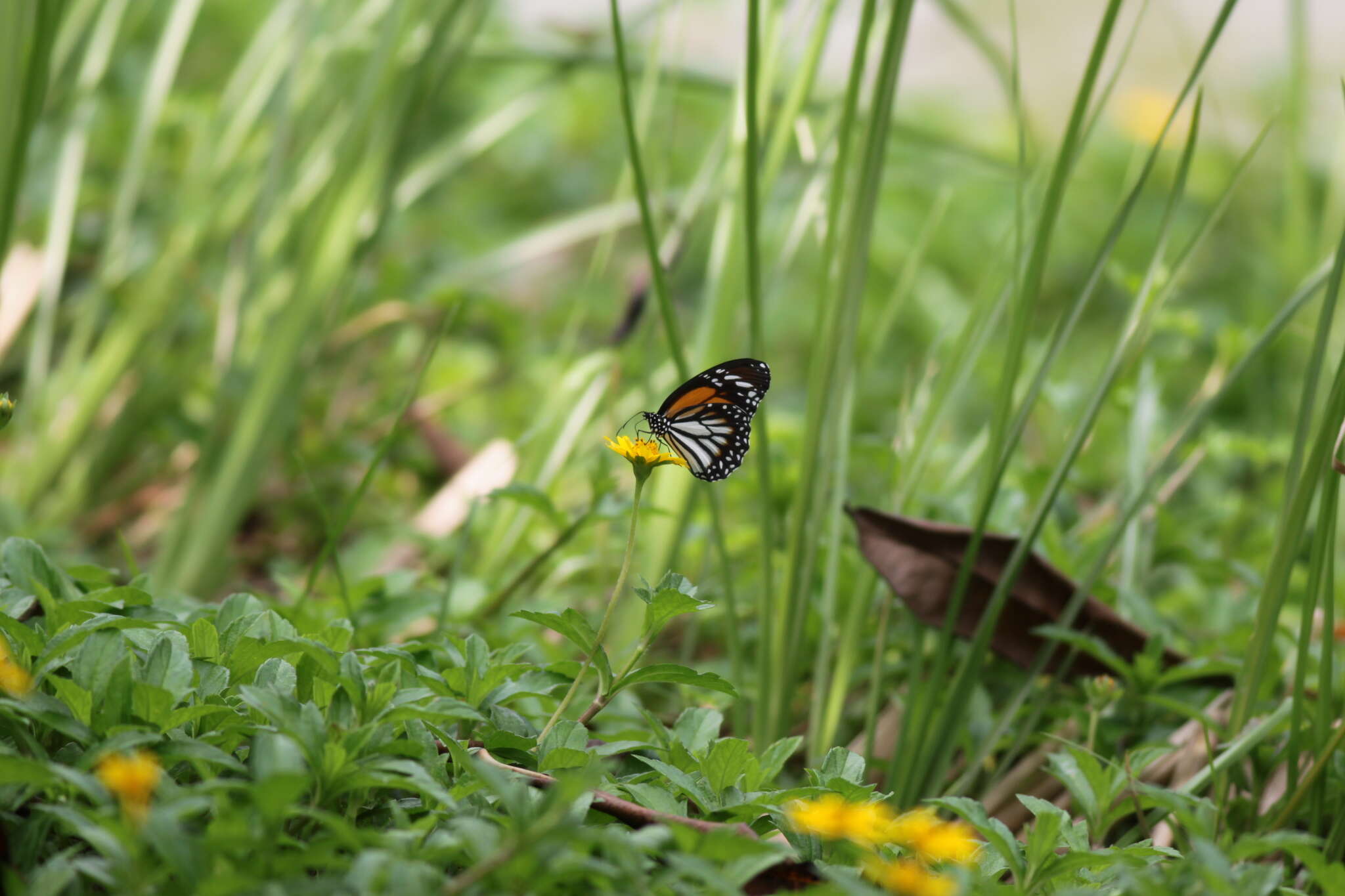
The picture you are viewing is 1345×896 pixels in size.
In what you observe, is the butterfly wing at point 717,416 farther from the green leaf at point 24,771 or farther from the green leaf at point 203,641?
the green leaf at point 24,771

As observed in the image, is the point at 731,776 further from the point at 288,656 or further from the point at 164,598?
the point at 164,598

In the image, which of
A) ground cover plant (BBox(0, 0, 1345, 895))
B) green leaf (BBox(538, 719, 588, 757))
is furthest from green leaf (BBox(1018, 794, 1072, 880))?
green leaf (BBox(538, 719, 588, 757))

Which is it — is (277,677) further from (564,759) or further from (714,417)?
(714,417)

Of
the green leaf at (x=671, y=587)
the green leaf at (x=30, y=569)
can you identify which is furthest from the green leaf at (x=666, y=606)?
the green leaf at (x=30, y=569)

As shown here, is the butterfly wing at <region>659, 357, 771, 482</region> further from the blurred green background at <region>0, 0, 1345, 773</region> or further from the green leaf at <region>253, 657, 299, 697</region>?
the green leaf at <region>253, 657, 299, 697</region>

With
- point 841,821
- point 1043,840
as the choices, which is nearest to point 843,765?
point 1043,840

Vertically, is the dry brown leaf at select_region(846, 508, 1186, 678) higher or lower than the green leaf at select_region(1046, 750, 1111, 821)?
higher
